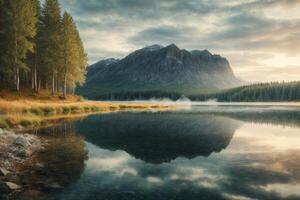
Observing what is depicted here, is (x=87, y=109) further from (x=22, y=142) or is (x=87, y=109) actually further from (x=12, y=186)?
(x=12, y=186)

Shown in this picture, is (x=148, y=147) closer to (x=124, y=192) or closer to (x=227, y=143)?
(x=227, y=143)

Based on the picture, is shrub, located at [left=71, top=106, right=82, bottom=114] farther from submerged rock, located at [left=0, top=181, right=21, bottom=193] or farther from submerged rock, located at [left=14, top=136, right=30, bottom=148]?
submerged rock, located at [left=0, top=181, right=21, bottom=193]

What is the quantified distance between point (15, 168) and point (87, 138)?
429 inches

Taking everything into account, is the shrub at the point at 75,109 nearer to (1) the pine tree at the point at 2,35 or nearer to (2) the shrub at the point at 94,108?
(2) the shrub at the point at 94,108

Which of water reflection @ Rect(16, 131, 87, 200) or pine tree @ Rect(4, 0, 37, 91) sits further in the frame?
pine tree @ Rect(4, 0, 37, 91)

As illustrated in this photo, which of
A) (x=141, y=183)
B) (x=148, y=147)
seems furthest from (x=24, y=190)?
(x=148, y=147)

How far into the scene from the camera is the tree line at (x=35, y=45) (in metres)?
49.0

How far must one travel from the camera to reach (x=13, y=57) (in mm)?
49031

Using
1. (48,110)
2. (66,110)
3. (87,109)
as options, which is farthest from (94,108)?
(48,110)

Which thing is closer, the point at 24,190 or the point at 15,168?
the point at 24,190

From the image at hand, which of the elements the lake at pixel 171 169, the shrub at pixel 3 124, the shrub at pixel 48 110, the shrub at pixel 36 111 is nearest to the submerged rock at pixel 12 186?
the lake at pixel 171 169

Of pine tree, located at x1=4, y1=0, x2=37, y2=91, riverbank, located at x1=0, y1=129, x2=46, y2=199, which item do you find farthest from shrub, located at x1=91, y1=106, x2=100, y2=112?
riverbank, located at x1=0, y1=129, x2=46, y2=199

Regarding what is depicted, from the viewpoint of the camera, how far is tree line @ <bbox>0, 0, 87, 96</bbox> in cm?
4897

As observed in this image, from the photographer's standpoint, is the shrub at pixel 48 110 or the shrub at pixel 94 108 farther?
the shrub at pixel 94 108
